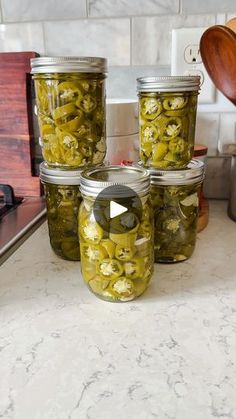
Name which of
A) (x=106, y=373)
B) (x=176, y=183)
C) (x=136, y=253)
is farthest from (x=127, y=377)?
(x=176, y=183)

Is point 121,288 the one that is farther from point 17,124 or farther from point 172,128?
point 17,124

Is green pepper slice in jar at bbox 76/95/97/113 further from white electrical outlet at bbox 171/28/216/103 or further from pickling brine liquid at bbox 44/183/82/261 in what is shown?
white electrical outlet at bbox 171/28/216/103

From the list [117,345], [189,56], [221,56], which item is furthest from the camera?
[189,56]

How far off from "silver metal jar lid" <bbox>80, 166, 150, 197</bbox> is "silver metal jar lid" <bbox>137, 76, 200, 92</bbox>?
0.34 feet

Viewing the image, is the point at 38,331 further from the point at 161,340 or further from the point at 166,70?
the point at 166,70

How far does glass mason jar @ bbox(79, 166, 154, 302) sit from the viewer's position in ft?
1.43

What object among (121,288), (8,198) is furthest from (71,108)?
(8,198)

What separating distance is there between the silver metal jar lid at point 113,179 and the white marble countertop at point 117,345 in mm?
133

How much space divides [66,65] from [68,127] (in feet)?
0.24

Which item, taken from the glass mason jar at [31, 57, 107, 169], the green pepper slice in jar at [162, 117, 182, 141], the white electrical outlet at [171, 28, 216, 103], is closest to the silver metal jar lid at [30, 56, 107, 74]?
the glass mason jar at [31, 57, 107, 169]

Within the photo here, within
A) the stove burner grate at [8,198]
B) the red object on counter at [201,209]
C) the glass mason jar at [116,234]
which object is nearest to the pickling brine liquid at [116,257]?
the glass mason jar at [116,234]

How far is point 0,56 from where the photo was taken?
78 centimetres

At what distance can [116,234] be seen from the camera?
44 centimetres

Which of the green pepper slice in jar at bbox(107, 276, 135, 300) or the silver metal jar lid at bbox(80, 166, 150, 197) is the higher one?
the silver metal jar lid at bbox(80, 166, 150, 197)
